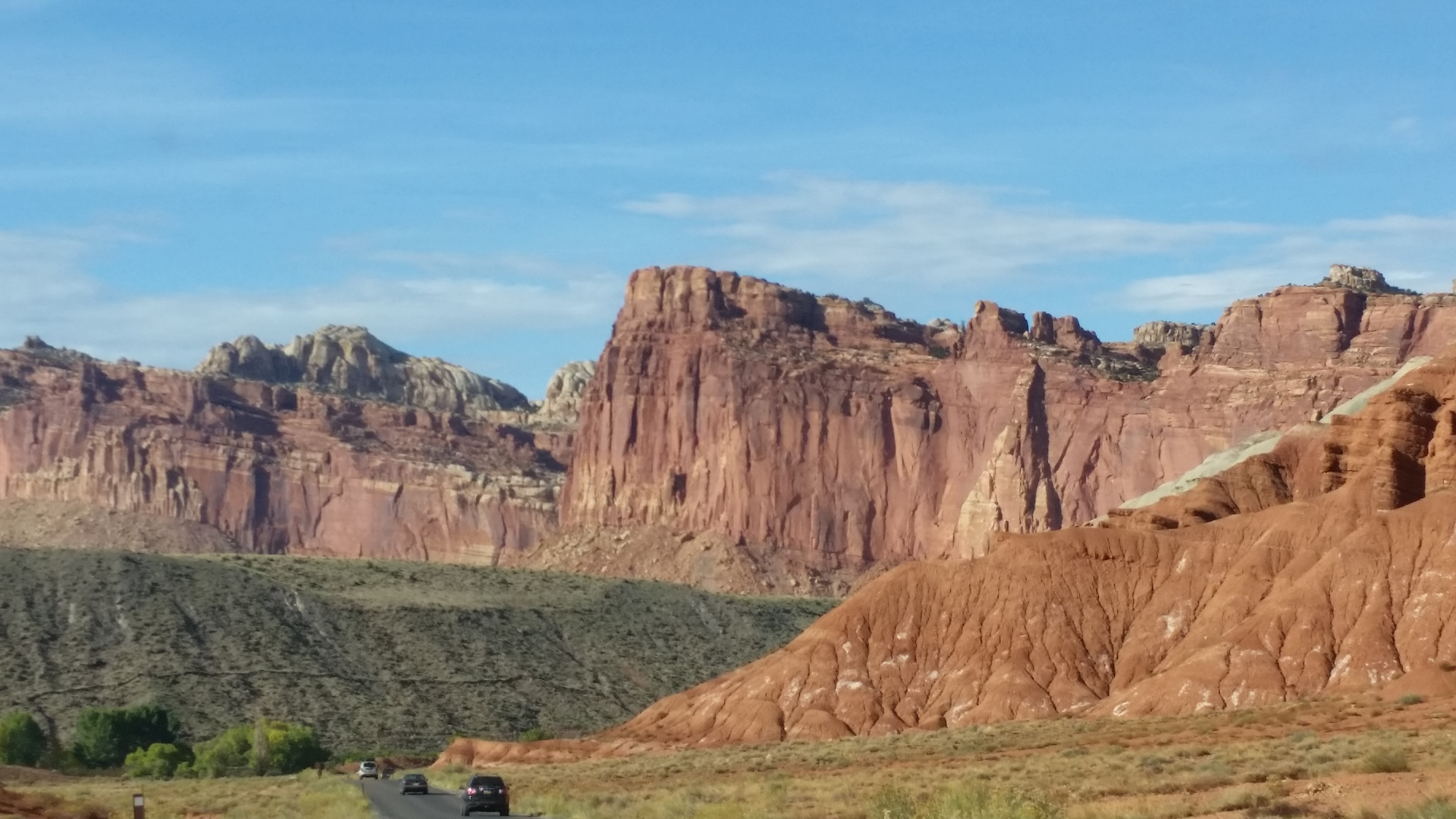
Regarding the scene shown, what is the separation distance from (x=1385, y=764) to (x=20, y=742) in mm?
86461

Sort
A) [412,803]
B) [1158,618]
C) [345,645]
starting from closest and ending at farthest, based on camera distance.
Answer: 1. [412,803]
2. [1158,618]
3. [345,645]

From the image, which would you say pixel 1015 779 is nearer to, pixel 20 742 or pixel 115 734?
pixel 115 734

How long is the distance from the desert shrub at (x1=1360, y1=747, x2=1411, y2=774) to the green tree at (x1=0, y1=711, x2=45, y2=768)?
8213 centimetres

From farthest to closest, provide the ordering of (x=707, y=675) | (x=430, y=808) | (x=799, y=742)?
(x=707, y=675)
(x=799, y=742)
(x=430, y=808)

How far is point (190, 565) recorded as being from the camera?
16425 centimetres

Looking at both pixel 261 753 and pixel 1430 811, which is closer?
pixel 1430 811

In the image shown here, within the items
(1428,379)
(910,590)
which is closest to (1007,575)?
(910,590)

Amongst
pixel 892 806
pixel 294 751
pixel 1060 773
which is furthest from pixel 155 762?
pixel 892 806

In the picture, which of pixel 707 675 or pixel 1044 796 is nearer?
pixel 1044 796

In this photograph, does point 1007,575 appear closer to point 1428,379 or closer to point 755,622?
point 1428,379

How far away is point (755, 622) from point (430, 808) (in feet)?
365

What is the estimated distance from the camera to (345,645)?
153m

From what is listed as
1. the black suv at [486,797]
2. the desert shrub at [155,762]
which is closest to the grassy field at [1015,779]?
the black suv at [486,797]

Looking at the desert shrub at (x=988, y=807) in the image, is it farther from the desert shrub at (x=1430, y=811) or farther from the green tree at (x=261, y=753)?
the green tree at (x=261, y=753)
